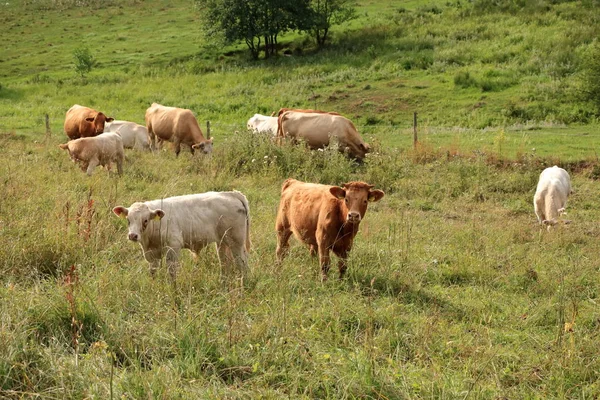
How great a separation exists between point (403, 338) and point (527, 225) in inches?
282

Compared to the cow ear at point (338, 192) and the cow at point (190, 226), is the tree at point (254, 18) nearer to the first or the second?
the cow ear at point (338, 192)

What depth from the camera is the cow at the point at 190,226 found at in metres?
6.77

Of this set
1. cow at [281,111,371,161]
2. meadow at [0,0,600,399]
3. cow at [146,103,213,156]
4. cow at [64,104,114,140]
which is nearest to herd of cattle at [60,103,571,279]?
meadow at [0,0,600,399]

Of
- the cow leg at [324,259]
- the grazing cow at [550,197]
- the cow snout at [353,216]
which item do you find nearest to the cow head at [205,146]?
the grazing cow at [550,197]

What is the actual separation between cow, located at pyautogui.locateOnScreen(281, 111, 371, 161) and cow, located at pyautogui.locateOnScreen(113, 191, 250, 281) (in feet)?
35.1

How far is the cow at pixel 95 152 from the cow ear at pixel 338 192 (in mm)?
7193

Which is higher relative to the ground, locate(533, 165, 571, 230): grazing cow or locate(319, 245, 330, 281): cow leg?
locate(319, 245, 330, 281): cow leg

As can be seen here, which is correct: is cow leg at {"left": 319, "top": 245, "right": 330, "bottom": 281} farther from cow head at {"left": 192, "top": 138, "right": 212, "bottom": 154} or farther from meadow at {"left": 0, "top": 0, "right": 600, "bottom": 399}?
cow head at {"left": 192, "top": 138, "right": 212, "bottom": 154}

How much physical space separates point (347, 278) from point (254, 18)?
33.5 meters

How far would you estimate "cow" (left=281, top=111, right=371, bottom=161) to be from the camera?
1838 centimetres

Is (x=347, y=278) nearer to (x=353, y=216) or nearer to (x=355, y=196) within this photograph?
(x=353, y=216)

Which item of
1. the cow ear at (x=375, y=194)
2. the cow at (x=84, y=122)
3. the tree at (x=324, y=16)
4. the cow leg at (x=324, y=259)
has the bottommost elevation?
the cow at (x=84, y=122)

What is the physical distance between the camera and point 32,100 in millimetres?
32562

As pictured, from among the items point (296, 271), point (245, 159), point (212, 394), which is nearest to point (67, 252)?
point (296, 271)
